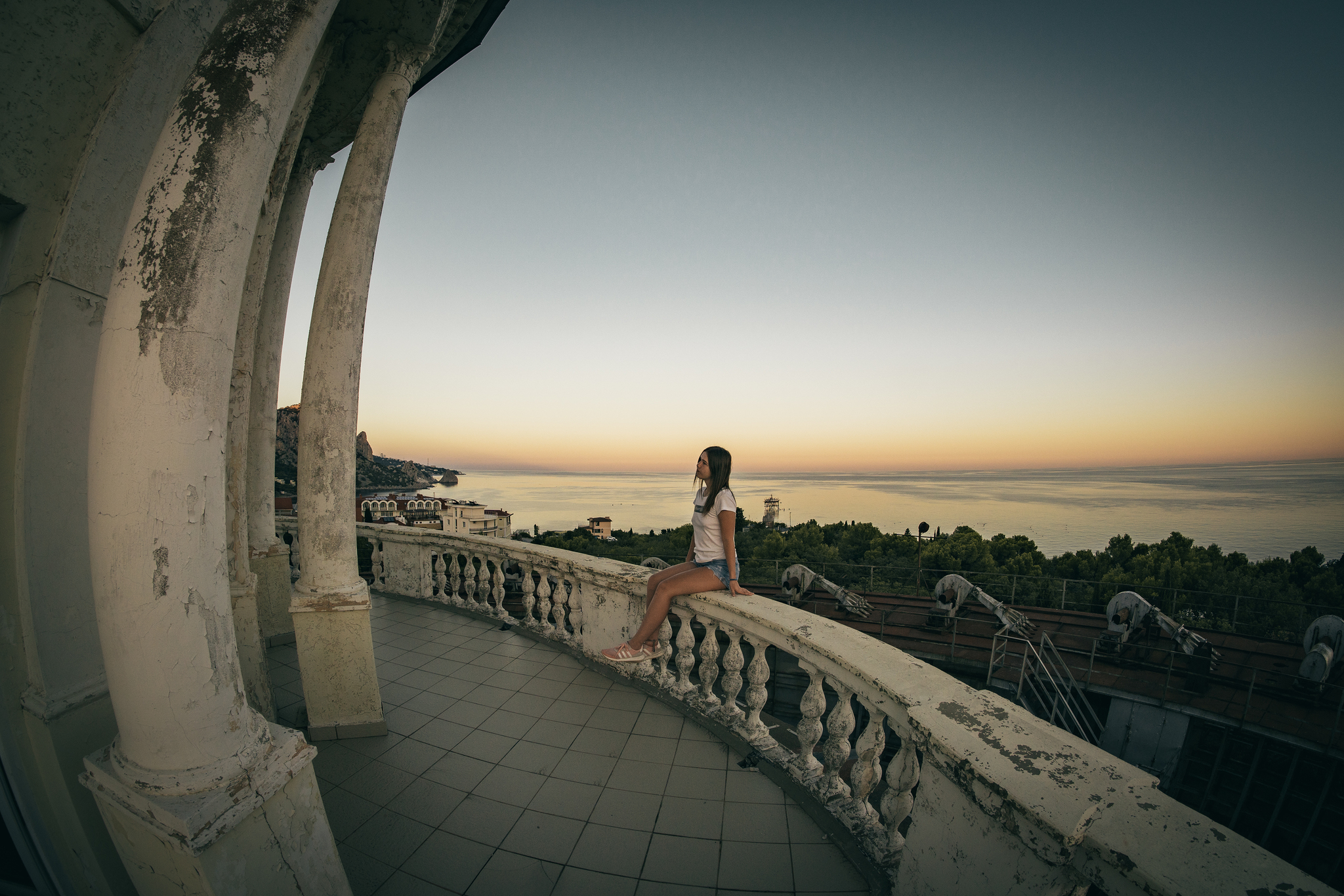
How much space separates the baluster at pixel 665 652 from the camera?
11.0 ft

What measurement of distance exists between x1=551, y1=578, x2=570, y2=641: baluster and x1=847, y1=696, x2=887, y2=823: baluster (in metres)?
2.91

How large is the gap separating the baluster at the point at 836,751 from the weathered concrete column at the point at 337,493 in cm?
295

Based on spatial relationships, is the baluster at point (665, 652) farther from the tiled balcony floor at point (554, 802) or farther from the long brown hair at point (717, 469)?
the long brown hair at point (717, 469)

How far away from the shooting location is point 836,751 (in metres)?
2.40

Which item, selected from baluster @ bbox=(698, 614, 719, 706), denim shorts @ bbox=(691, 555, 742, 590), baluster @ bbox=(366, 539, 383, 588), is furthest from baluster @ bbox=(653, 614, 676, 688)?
baluster @ bbox=(366, 539, 383, 588)

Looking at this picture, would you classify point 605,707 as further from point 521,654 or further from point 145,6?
point 145,6

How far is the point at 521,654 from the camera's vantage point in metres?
4.36

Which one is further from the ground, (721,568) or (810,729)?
(721,568)

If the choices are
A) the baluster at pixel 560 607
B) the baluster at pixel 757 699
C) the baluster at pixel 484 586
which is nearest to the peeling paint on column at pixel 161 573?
the baluster at pixel 757 699

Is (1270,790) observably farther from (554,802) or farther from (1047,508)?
(1047,508)

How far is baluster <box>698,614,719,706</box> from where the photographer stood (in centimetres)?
312

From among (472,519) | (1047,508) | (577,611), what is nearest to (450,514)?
(472,519)

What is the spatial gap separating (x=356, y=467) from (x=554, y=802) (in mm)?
3536

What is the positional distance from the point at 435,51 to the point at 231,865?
6.30 metres
